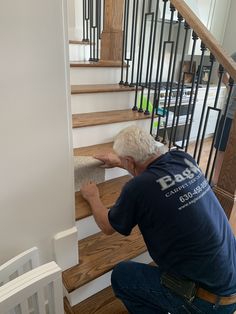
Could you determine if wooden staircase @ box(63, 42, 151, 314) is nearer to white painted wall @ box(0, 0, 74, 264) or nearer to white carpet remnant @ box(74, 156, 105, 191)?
white carpet remnant @ box(74, 156, 105, 191)

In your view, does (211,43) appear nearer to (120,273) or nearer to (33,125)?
(33,125)

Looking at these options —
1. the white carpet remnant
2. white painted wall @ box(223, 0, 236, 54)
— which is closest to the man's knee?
the white carpet remnant

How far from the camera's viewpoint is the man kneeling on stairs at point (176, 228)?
3.20ft

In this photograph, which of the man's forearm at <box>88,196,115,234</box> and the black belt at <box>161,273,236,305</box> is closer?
the black belt at <box>161,273,236,305</box>

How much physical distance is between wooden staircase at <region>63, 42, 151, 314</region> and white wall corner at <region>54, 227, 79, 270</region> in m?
0.06

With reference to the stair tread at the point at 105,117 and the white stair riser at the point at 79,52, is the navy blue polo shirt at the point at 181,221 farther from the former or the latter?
the white stair riser at the point at 79,52

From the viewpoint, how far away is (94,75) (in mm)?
2143

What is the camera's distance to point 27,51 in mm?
815

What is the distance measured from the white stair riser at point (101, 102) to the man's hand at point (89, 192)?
2.21 ft

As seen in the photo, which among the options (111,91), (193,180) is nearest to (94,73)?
(111,91)

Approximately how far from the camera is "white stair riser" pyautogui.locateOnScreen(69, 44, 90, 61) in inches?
97.9

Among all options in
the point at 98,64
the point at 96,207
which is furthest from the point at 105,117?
the point at 96,207

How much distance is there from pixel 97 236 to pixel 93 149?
0.58 metres

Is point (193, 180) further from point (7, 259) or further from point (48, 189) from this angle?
point (7, 259)
